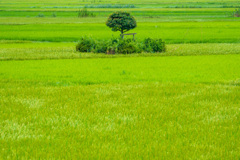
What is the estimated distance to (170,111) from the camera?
31.0 feet

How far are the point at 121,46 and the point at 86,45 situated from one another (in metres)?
3.24

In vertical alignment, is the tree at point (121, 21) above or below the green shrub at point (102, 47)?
above

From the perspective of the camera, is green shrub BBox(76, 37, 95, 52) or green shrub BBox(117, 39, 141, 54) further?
green shrub BBox(76, 37, 95, 52)

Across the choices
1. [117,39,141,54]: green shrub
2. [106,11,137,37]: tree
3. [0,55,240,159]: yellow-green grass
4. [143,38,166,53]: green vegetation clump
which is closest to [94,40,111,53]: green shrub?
[117,39,141,54]: green shrub

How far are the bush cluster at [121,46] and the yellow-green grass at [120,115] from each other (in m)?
10.1

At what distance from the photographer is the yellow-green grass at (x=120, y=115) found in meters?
6.56

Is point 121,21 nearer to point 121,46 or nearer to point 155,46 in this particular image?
point 121,46

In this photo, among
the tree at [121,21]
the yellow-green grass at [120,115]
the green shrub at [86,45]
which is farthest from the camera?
the tree at [121,21]

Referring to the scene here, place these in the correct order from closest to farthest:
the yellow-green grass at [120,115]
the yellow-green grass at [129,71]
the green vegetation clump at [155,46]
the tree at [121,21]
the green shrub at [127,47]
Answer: the yellow-green grass at [120,115] < the yellow-green grass at [129,71] < the green shrub at [127,47] < the green vegetation clump at [155,46] < the tree at [121,21]

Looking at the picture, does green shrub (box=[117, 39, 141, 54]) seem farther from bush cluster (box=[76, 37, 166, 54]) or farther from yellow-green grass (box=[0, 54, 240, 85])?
yellow-green grass (box=[0, 54, 240, 85])

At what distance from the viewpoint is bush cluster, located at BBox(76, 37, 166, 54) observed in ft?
87.2

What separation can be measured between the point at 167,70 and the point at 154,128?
10414 millimetres

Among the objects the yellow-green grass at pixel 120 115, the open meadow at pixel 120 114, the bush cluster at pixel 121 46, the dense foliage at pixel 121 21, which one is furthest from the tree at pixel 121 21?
the yellow-green grass at pixel 120 115

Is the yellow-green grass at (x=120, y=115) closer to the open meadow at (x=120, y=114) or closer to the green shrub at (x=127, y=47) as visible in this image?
the open meadow at (x=120, y=114)
